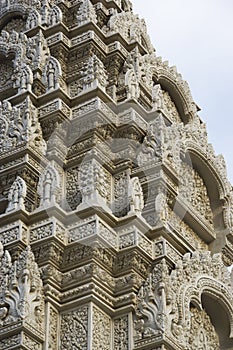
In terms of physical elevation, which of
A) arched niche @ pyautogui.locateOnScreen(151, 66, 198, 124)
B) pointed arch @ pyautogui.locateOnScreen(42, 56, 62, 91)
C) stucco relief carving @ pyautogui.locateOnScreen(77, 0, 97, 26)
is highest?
stucco relief carving @ pyautogui.locateOnScreen(77, 0, 97, 26)

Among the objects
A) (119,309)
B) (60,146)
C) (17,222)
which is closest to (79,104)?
(60,146)

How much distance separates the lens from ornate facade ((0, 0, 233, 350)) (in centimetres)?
1216

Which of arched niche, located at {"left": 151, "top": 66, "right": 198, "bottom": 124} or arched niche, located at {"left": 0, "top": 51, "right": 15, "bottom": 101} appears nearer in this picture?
arched niche, located at {"left": 0, "top": 51, "right": 15, "bottom": 101}

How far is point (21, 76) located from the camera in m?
15.1

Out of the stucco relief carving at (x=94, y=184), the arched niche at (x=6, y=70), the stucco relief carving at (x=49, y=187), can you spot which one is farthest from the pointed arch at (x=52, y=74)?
the stucco relief carving at (x=49, y=187)

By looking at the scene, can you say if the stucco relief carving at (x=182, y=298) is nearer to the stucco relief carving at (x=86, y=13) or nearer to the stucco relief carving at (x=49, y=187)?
the stucco relief carving at (x=49, y=187)

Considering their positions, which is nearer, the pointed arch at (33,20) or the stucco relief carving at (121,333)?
the stucco relief carving at (121,333)

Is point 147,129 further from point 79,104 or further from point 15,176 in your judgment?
point 15,176

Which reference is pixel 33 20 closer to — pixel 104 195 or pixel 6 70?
pixel 6 70

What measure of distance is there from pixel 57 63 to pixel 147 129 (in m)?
1.64

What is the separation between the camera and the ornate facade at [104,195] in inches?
479

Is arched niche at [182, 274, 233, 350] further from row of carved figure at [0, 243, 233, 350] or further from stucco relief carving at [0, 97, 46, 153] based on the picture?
stucco relief carving at [0, 97, 46, 153]

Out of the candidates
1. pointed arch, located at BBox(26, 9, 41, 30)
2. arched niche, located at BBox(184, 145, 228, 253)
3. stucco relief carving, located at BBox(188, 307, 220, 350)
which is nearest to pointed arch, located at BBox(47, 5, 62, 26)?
pointed arch, located at BBox(26, 9, 41, 30)

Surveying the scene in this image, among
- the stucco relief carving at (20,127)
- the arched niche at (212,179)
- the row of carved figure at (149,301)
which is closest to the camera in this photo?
the row of carved figure at (149,301)
